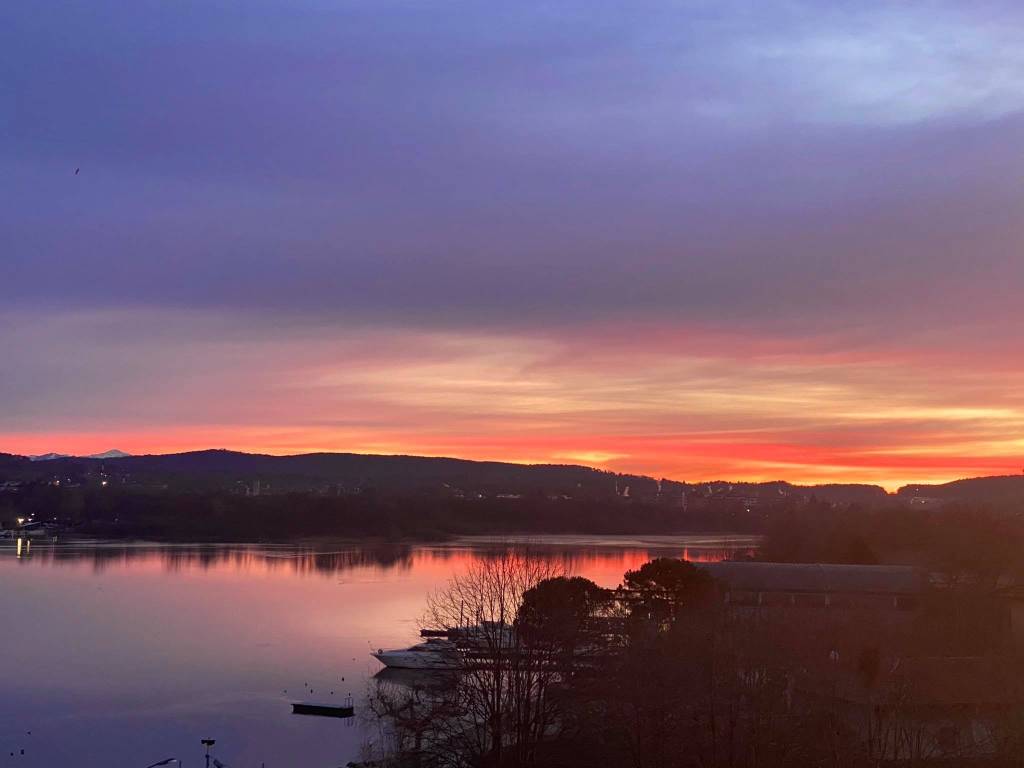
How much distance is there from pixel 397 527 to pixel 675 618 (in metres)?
51.0

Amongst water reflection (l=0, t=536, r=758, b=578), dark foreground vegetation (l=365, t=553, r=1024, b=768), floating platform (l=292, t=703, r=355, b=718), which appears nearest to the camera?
dark foreground vegetation (l=365, t=553, r=1024, b=768)

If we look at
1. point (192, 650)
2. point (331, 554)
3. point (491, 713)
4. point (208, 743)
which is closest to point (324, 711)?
point (208, 743)

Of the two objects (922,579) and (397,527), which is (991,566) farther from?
(397,527)

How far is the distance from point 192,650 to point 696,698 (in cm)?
1364

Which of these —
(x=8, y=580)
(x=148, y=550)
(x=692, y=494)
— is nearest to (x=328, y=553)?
(x=148, y=550)

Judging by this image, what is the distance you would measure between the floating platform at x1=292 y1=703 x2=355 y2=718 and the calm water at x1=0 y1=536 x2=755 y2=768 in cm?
30

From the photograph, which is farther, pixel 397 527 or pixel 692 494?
pixel 692 494

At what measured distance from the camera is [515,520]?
76750 millimetres

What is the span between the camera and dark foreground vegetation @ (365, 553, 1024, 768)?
1122 centimetres

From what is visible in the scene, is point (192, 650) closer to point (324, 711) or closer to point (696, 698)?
point (324, 711)

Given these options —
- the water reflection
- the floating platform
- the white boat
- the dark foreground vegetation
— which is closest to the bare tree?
the dark foreground vegetation

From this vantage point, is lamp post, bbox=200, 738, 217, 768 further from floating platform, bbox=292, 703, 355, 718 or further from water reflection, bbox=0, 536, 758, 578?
water reflection, bbox=0, 536, 758, 578

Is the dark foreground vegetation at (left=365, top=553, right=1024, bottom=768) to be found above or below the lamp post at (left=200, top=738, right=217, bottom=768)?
above

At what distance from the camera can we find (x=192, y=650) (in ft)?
73.8
